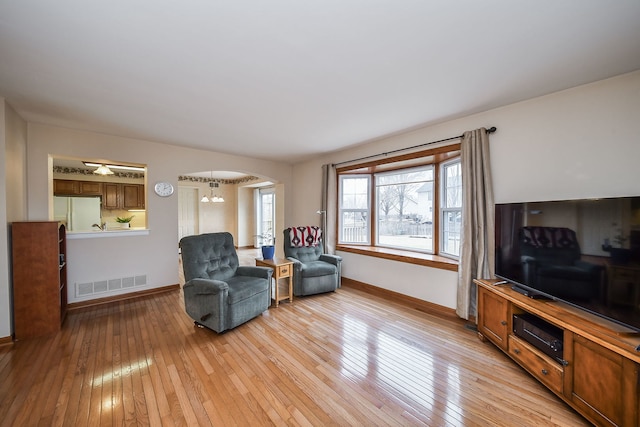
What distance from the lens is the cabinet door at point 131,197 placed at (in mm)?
6320

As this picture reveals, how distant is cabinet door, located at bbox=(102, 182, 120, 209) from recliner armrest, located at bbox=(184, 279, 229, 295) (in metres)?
5.10

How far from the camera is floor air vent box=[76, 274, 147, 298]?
131 inches

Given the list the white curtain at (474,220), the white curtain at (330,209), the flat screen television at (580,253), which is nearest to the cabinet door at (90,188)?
the white curtain at (330,209)

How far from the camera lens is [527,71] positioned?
191cm

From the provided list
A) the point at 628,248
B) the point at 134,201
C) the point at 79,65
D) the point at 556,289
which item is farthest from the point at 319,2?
the point at 134,201

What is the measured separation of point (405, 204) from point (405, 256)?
37.1 inches

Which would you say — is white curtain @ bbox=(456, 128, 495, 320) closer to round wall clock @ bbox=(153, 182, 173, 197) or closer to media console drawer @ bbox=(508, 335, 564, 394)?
media console drawer @ bbox=(508, 335, 564, 394)

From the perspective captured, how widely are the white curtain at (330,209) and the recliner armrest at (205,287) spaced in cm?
223

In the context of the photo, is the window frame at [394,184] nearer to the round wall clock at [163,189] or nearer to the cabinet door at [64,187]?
the round wall clock at [163,189]

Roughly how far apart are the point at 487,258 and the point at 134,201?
25.8 ft

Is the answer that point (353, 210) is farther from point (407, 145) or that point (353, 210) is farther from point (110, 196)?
point (110, 196)

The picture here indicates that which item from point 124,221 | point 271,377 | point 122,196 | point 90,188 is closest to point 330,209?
point 271,377

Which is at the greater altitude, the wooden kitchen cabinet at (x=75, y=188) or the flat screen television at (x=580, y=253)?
the wooden kitchen cabinet at (x=75, y=188)

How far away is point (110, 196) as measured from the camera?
609 centimetres
